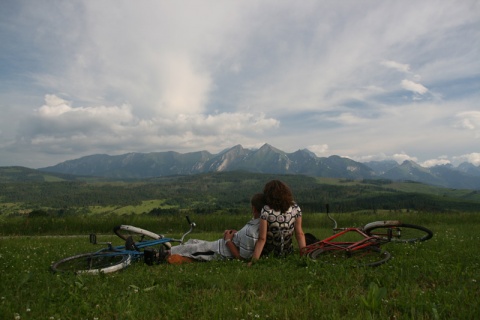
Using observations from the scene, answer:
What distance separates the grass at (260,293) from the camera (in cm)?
476

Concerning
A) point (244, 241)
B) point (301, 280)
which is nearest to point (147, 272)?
point (244, 241)

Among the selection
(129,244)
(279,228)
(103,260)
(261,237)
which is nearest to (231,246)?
(261,237)

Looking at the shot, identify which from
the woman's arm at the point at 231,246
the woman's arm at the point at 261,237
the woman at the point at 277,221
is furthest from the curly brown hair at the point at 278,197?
the woman's arm at the point at 231,246

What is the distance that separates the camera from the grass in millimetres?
4758

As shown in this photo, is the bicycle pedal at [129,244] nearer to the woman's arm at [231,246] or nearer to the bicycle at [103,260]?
the bicycle at [103,260]

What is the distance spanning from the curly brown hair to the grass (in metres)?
1.49

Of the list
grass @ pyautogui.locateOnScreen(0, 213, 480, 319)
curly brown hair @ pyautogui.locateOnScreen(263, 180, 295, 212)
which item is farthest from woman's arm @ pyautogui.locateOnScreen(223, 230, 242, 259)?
curly brown hair @ pyautogui.locateOnScreen(263, 180, 295, 212)

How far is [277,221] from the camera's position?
9344 millimetres

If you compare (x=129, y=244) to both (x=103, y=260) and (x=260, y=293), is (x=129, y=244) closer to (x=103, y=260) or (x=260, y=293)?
(x=103, y=260)

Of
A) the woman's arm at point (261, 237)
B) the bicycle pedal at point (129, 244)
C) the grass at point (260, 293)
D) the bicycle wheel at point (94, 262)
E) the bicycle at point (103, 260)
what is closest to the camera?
the grass at point (260, 293)

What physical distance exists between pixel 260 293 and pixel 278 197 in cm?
362

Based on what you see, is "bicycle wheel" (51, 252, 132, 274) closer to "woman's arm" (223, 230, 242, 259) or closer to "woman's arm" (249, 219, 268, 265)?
"woman's arm" (223, 230, 242, 259)

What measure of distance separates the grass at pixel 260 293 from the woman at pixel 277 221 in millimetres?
952

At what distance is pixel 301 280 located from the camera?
6664 mm
